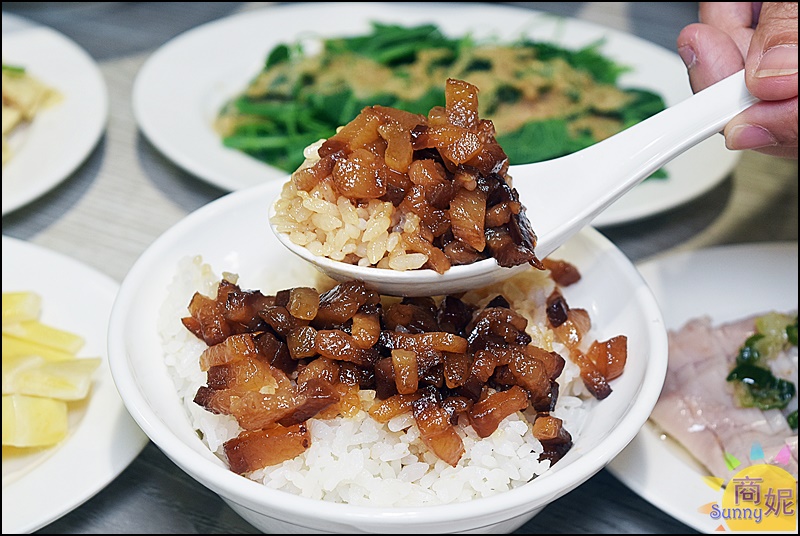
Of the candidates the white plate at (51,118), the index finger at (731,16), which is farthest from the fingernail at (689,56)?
the white plate at (51,118)

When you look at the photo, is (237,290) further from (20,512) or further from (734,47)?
(734,47)

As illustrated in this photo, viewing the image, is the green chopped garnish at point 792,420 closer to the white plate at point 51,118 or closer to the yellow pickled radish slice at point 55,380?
the yellow pickled radish slice at point 55,380

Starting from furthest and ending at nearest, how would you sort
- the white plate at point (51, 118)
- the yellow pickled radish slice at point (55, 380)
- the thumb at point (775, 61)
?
the white plate at point (51, 118) → the yellow pickled radish slice at point (55, 380) → the thumb at point (775, 61)

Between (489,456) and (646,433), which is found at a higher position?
(489,456)

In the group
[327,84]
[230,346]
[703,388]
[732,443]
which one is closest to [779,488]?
[732,443]

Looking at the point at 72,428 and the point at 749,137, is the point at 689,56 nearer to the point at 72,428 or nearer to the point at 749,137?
the point at 749,137

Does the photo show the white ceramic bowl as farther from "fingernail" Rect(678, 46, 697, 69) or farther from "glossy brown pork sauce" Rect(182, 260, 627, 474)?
"fingernail" Rect(678, 46, 697, 69)

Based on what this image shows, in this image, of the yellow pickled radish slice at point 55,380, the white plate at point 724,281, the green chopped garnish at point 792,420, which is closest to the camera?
the yellow pickled radish slice at point 55,380
